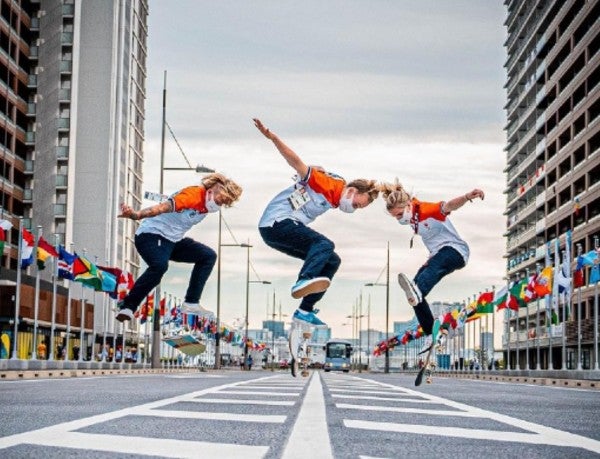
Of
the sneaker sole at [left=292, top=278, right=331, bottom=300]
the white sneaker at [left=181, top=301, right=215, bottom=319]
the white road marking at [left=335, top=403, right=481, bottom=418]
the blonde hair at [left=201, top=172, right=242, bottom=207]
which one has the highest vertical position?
the blonde hair at [left=201, top=172, right=242, bottom=207]

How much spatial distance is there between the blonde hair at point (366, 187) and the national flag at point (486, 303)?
132 feet

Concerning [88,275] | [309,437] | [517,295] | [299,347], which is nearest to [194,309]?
[299,347]

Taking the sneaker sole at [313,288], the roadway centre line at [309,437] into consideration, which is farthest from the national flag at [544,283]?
the roadway centre line at [309,437]

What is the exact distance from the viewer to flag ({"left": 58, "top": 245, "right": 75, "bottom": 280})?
3170cm

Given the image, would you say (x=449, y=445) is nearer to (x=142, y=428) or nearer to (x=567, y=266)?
(x=142, y=428)

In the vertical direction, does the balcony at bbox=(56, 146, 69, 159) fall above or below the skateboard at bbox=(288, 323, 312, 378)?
above

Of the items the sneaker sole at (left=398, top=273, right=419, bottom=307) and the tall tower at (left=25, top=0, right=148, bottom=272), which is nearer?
the sneaker sole at (left=398, top=273, right=419, bottom=307)

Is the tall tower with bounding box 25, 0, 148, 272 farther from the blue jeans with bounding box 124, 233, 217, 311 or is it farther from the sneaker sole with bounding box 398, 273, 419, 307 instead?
the sneaker sole with bounding box 398, 273, 419, 307

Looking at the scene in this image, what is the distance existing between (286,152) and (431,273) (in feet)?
8.54

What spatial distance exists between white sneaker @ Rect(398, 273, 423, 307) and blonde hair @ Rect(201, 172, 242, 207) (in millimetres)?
2329

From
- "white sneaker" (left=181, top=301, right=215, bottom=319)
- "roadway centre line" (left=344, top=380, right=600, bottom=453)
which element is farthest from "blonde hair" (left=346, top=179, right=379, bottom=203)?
"roadway centre line" (left=344, top=380, right=600, bottom=453)

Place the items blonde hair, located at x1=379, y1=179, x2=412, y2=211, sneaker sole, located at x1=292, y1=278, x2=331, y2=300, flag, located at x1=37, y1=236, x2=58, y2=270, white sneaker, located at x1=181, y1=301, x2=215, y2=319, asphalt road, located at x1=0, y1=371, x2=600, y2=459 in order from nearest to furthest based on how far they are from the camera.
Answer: asphalt road, located at x1=0, y1=371, x2=600, y2=459, sneaker sole, located at x1=292, y1=278, x2=331, y2=300, blonde hair, located at x1=379, y1=179, x2=412, y2=211, white sneaker, located at x1=181, y1=301, x2=215, y2=319, flag, located at x1=37, y1=236, x2=58, y2=270

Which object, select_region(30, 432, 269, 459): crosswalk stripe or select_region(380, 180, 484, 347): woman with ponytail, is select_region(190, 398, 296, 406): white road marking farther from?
select_region(30, 432, 269, 459): crosswalk stripe

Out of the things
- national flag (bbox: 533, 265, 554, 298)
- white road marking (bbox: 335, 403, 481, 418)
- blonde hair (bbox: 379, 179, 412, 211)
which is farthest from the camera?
national flag (bbox: 533, 265, 554, 298)
